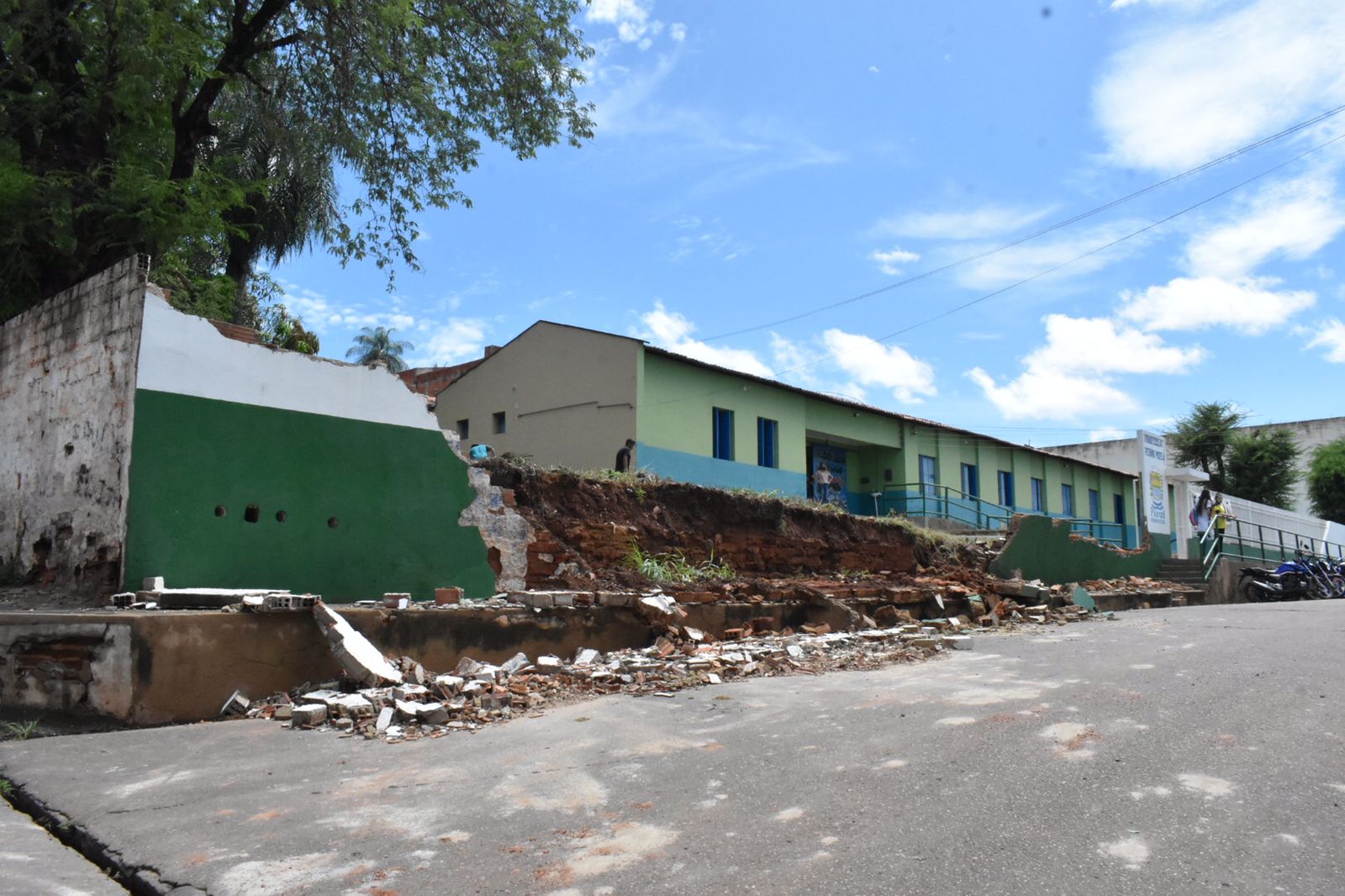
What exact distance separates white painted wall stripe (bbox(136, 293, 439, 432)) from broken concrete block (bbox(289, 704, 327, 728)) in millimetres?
3270

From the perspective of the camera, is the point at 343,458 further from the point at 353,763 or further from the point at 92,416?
the point at 353,763

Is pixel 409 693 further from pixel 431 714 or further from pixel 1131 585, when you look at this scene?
pixel 1131 585

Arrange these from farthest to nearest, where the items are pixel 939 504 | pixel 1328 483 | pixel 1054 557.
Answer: pixel 1328 483
pixel 939 504
pixel 1054 557

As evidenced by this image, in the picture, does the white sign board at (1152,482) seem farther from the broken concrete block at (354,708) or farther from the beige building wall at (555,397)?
the broken concrete block at (354,708)

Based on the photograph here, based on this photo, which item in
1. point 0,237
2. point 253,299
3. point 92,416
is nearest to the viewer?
point 92,416

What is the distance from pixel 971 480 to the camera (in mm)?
28547

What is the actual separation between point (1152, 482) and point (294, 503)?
22022 millimetres

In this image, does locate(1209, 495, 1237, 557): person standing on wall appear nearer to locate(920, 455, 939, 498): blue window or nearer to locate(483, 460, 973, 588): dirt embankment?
locate(920, 455, 939, 498): blue window

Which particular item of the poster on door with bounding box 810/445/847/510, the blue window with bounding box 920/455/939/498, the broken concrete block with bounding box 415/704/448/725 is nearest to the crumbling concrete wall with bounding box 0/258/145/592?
the broken concrete block with bounding box 415/704/448/725

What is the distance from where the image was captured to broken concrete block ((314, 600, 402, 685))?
22.2 feet

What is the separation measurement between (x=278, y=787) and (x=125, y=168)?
9655 millimetres

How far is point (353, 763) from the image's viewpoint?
208 inches

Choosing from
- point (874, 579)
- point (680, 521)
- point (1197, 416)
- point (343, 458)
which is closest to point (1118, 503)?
point (1197, 416)

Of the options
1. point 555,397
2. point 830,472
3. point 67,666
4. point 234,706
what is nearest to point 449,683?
point 234,706
